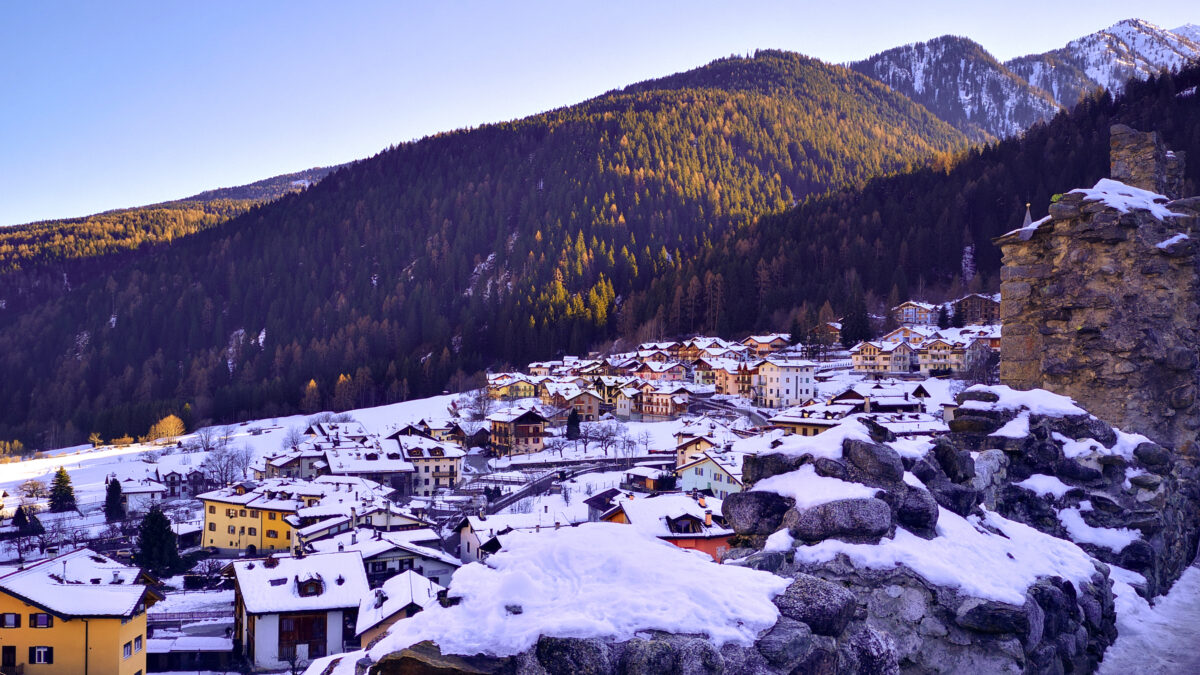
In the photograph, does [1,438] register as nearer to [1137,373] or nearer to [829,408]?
[829,408]

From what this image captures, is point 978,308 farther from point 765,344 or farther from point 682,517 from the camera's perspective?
point 682,517

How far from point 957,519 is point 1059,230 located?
24.3ft

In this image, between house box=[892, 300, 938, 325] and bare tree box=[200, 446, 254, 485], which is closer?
bare tree box=[200, 446, 254, 485]

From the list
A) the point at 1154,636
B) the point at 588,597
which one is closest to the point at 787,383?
the point at 1154,636

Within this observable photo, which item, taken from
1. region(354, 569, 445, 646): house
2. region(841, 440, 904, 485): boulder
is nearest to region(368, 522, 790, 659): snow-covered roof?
region(841, 440, 904, 485): boulder

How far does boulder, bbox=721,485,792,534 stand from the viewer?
6402 millimetres

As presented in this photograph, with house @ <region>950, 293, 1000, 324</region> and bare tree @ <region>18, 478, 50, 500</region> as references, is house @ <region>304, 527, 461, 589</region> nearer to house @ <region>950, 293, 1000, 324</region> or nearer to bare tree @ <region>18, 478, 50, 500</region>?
bare tree @ <region>18, 478, 50, 500</region>

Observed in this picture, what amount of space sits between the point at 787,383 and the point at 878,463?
64350mm

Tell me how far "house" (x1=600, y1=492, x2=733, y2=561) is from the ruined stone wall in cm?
1424

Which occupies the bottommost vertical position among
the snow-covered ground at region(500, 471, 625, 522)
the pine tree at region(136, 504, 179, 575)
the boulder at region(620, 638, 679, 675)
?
the pine tree at region(136, 504, 179, 575)

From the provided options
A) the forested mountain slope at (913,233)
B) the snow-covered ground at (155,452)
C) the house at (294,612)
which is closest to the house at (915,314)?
the forested mountain slope at (913,233)

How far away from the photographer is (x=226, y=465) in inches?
2640

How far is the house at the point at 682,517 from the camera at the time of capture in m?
26.8

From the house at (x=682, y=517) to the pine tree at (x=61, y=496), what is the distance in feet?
145
